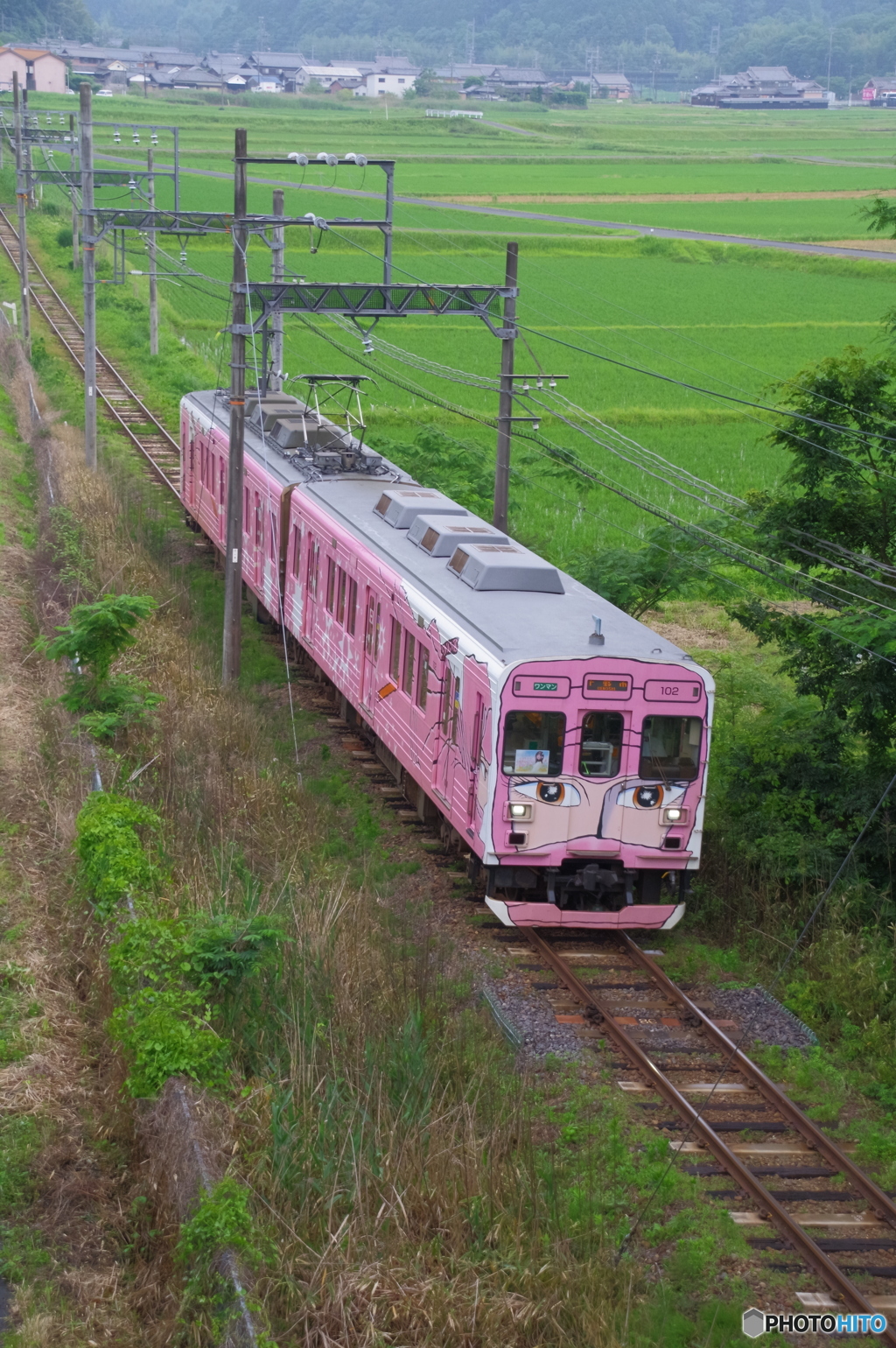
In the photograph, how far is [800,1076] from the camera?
1156 centimetres

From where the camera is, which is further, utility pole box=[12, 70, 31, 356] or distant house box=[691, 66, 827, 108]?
distant house box=[691, 66, 827, 108]

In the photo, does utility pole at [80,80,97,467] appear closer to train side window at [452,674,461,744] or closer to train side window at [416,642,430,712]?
train side window at [416,642,430,712]

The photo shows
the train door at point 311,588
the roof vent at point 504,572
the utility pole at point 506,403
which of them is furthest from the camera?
the utility pole at point 506,403

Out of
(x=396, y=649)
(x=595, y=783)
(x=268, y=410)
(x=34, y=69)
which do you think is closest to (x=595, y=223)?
(x=268, y=410)

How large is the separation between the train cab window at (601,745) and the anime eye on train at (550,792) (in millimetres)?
190

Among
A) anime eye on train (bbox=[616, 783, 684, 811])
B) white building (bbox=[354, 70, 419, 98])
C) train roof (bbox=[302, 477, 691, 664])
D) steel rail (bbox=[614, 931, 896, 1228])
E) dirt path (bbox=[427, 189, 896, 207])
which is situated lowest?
steel rail (bbox=[614, 931, 896, 1228])

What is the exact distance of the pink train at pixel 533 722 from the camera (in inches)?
520

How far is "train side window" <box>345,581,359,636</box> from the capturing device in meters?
17.6

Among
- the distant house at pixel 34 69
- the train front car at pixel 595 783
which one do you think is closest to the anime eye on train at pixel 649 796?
the train front car at pixel 595 783

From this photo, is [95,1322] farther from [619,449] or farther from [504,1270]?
[619,449]

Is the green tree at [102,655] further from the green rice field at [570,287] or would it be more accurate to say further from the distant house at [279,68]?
the distant house at [279,68]

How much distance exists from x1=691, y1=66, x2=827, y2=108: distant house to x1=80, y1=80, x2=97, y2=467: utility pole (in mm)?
170758

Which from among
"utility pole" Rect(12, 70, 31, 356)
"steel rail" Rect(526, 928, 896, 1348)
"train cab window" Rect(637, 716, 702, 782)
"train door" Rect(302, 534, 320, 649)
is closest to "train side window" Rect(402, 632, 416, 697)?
"train cab window" Rect(637, 716, 702, 782)

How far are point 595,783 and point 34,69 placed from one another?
141 metres
